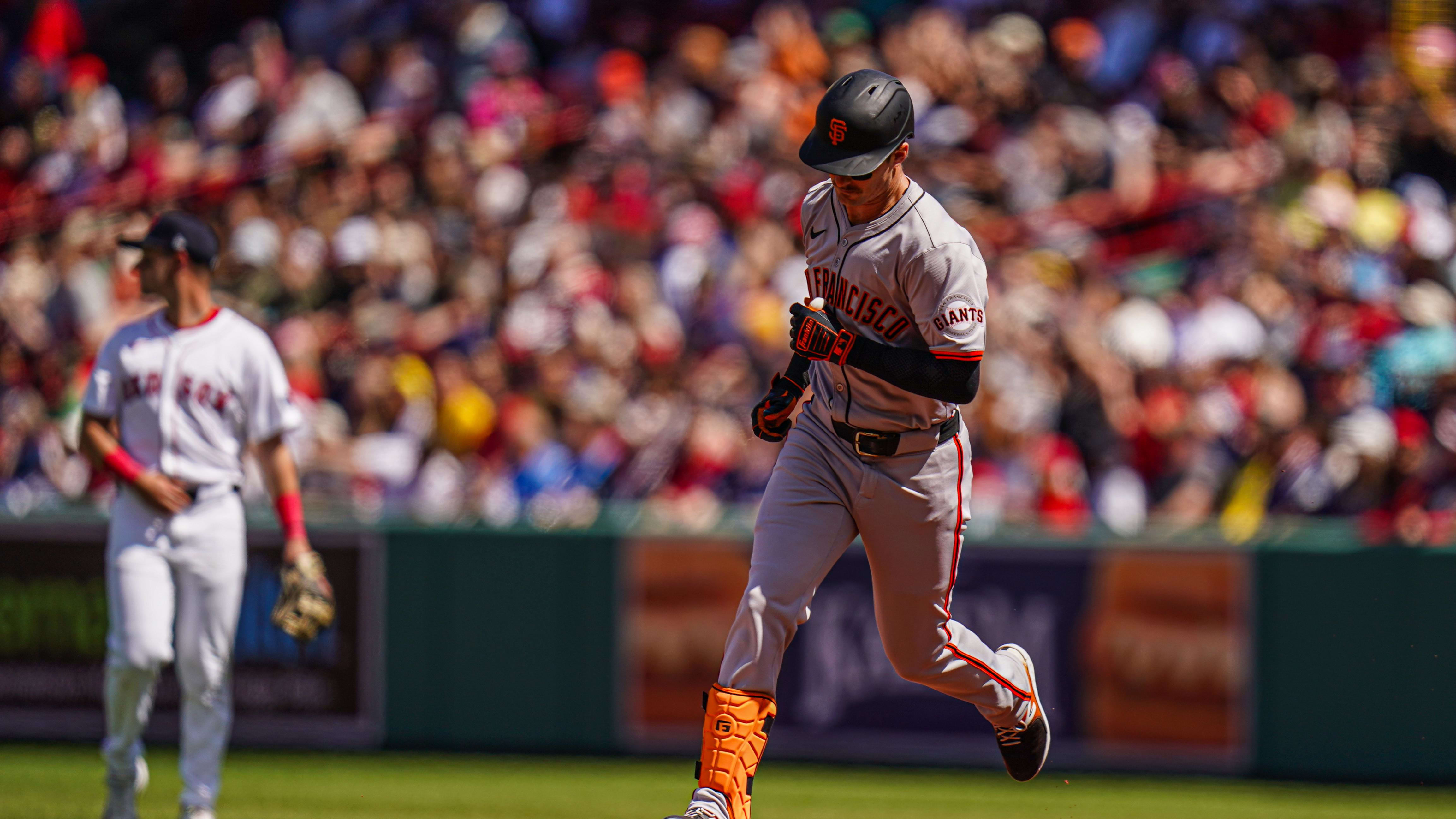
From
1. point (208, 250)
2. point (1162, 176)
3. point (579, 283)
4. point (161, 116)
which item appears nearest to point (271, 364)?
point (208, 250)

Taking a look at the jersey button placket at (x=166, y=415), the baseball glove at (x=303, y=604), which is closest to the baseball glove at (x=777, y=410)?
the baseball glove at (x=303, y=604)

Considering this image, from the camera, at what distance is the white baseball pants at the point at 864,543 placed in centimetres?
526

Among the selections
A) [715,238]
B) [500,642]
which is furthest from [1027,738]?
[715,238]

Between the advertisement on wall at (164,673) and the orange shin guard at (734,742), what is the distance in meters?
5.50

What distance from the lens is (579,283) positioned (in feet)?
42.1

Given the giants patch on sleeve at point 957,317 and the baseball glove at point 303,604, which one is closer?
the giants patch on sleeve at point 957,317

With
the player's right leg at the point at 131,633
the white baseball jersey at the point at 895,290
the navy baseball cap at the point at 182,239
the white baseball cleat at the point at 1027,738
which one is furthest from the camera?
the navy baseball cap at the point at 182,239

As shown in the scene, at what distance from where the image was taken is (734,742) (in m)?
5.13

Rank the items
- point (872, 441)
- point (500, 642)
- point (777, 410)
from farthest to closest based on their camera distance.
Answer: point (500, 642) < point (777, 410) < point (872, 441)

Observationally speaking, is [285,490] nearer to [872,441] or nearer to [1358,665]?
[872,441]

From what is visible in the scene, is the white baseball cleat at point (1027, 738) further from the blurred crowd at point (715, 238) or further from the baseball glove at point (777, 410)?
the blurred crowd at point (715, 238)

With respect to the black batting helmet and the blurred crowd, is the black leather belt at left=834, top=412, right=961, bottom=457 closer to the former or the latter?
the black batting helmet

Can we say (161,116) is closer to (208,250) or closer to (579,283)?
(579,283)

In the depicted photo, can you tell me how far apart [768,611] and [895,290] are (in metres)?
1.05
